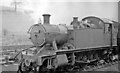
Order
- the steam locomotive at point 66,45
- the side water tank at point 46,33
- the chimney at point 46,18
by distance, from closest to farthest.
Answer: the steam locomotive at point 66,45
the side water tank at point 46,33
the chimney at point 46,18

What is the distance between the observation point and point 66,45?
30.1ft

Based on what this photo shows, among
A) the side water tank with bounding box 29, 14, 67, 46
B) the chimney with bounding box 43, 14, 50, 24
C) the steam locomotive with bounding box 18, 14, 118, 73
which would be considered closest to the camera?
the steam locomotive with bounding box 18, 14, 118, 73

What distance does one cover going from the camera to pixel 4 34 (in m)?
23.5

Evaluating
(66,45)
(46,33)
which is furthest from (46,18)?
(66,45)

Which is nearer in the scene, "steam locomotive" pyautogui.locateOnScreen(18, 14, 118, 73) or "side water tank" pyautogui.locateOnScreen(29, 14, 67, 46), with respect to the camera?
"steam locomotive" pyautogui.locateOnScreen(18, 14, 118, 73)

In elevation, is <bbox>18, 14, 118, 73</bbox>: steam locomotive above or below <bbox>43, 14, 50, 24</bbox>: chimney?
below

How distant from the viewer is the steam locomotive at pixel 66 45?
7.88 metres

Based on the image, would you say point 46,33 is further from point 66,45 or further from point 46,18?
point 66,45

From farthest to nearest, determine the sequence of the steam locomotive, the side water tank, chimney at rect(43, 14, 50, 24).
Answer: chimney at rect(43, 14, 50, 24) → the side water tank → the steam locomotive

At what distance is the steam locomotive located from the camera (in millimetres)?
7879

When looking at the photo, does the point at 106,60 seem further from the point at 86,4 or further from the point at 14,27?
the point at 14,27

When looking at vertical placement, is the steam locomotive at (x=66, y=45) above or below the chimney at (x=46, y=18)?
below

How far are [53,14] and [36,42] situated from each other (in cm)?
1150

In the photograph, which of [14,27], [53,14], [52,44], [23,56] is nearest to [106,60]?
[52,44]
